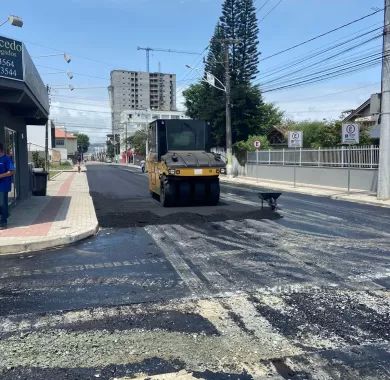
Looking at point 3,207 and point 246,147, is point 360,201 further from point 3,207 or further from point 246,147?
point 246,147

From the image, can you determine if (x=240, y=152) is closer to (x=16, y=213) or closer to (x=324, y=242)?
(x=16, y=213)

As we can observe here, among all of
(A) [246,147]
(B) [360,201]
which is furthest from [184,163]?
(A) [246,147]

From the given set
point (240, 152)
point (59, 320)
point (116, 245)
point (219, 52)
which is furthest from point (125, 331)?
point (219, 52)

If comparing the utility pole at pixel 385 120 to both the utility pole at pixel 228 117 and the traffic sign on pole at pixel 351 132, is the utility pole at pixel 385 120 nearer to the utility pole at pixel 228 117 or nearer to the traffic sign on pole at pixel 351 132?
the traffic sign on pole at pixel 351 132

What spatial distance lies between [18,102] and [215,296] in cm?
893

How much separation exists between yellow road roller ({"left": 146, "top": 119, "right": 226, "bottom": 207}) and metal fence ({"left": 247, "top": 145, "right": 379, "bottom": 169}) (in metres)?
10.1

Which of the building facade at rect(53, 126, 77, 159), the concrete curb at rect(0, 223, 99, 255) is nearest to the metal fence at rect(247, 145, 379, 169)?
the concrete curb at rect(0, 223, 99, 255)

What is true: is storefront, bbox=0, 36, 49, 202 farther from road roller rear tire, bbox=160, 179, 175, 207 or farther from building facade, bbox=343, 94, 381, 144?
building facade, bbox=343, 94, 381, 144

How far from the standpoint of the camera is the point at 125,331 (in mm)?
Answer: 4930

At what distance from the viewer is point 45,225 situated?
1153cm

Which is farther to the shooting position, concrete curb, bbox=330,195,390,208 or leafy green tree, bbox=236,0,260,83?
leafy green tree, bbox=236,0,260,83

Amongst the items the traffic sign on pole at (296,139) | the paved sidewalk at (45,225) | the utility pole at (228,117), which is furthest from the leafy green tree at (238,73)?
the paved sidewalk at (45,225)

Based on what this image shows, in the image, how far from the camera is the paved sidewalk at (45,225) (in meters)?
9.42

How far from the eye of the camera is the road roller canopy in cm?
1680
